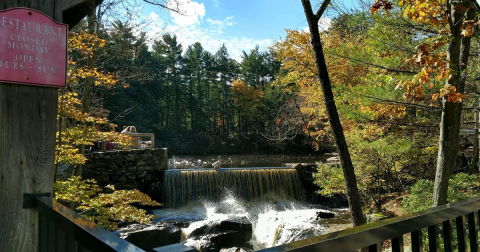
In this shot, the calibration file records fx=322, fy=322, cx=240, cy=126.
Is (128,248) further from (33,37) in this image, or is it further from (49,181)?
(33,37)

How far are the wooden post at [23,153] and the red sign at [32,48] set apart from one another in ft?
0.17

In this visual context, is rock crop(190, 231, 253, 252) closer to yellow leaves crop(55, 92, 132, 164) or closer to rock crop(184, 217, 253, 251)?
rock crop(184, 217, 253, 251)

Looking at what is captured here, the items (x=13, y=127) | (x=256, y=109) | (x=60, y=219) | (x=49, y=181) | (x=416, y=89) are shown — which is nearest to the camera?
(x=60, y=219)

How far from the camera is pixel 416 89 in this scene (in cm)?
419

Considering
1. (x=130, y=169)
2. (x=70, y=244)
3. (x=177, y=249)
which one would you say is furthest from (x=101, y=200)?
(x=130, y=169)

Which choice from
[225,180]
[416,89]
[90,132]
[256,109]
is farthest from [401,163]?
[256,109]

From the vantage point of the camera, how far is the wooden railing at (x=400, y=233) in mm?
910

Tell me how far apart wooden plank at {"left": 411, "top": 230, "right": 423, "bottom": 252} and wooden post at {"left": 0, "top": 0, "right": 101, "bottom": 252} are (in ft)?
5.62

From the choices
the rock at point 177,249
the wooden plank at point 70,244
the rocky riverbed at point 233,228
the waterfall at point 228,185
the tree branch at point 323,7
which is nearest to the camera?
the rock at point 177,249

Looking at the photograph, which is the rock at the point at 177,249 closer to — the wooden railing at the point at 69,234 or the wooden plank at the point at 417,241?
the wooden railing at the point at 69,234

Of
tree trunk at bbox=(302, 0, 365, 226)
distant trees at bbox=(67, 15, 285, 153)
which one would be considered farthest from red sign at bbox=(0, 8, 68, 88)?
distant trees at bbox=(67, 15, 285, 153)

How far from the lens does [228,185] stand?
1270 cm

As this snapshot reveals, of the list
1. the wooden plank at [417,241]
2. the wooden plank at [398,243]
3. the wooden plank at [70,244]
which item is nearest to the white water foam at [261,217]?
the wooden plank at [417,241]

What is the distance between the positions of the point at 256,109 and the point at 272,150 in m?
5.21
